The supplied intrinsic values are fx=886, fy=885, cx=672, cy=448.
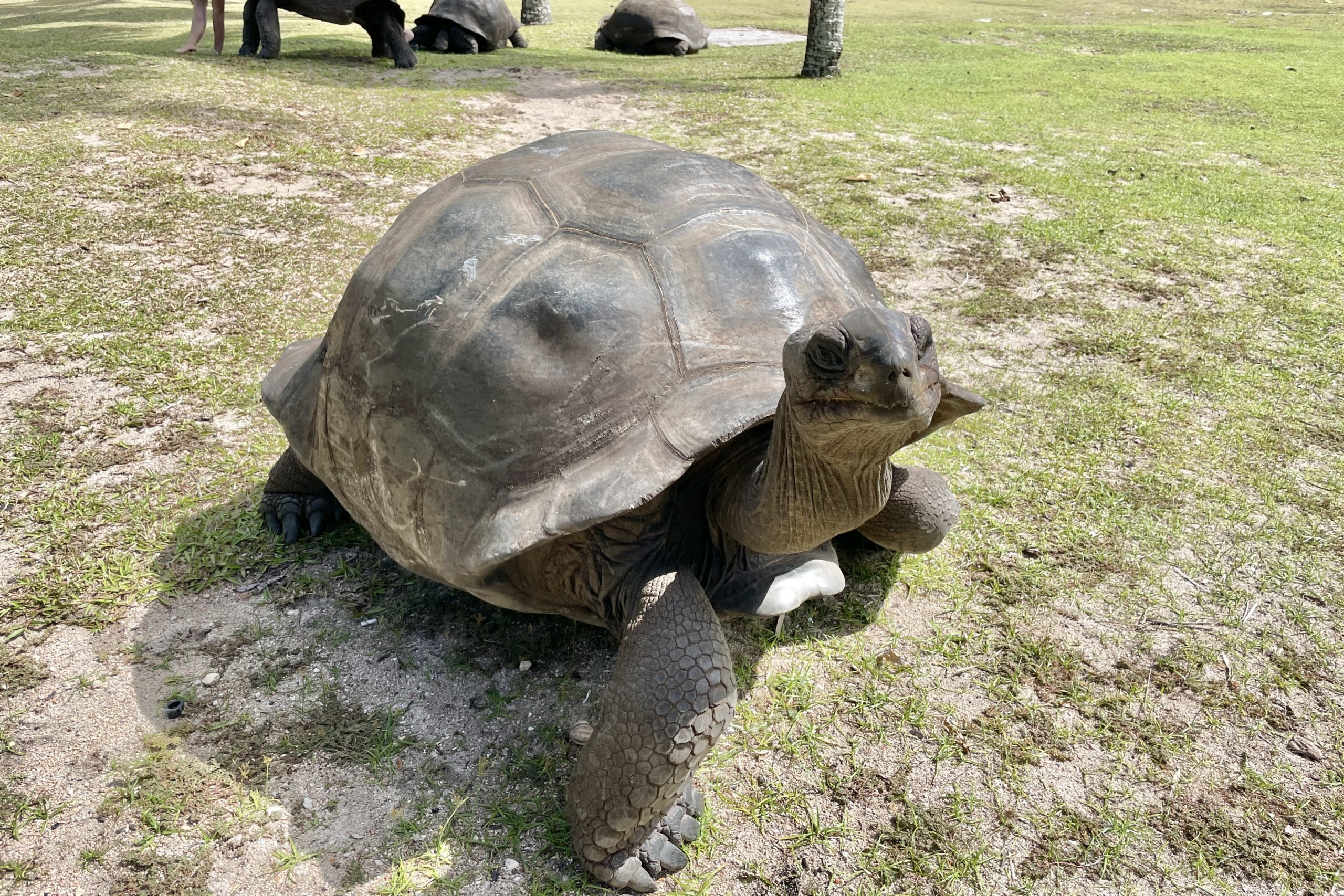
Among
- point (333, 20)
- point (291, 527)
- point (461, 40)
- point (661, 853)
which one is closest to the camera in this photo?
point (661, 853)

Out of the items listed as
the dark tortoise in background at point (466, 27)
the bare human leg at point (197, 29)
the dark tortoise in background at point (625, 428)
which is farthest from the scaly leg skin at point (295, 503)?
the dark tortoise in background at point (466, 27)

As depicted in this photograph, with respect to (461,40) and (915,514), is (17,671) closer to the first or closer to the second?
(915,514)

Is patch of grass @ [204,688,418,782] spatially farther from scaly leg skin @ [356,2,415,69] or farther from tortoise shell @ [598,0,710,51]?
tortoise shell @ [598,0,710,51]

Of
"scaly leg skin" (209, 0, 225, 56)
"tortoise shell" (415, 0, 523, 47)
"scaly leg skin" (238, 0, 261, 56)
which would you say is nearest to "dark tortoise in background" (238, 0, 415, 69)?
"scaly leg skin" (238, 0, 261, 56)

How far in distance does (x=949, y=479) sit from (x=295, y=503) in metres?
2.13

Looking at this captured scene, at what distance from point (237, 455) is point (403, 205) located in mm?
2686

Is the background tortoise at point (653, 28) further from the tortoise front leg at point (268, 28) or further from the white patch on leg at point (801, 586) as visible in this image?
the white patch on leg at point (801, 586)

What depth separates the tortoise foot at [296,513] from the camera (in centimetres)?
270

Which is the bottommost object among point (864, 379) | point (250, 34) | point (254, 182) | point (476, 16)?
point (254, 182)

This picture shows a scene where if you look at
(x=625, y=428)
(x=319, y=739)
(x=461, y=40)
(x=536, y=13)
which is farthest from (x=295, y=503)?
(x=536, y=13)

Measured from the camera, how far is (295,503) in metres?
2.73

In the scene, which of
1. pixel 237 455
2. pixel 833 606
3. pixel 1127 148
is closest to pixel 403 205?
pixel 237 455

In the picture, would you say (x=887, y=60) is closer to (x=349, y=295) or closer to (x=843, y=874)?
(x=349, y=295)

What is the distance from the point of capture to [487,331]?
77.5 inches
